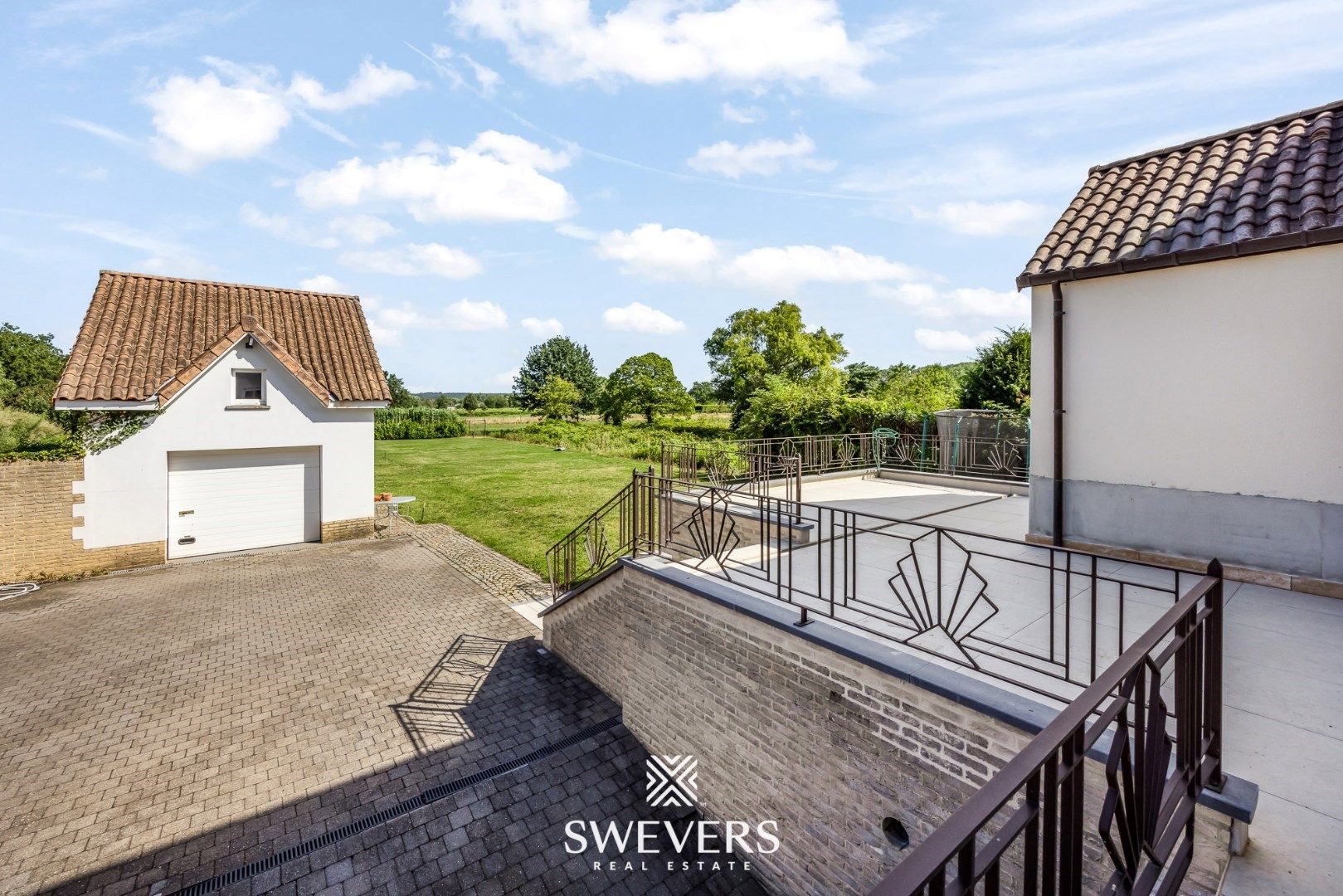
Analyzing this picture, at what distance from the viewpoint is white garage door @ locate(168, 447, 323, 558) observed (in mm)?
11953

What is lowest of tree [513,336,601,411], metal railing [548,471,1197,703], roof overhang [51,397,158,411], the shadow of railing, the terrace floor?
the shadow of railing

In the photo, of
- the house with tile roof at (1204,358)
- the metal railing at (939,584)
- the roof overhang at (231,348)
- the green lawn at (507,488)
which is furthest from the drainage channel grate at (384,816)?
the roof overhang at (231,348)

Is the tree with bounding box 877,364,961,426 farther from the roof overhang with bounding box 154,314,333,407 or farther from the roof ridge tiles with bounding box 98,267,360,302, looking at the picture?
the roof ridge tiles with bounding box 98,267,360,302

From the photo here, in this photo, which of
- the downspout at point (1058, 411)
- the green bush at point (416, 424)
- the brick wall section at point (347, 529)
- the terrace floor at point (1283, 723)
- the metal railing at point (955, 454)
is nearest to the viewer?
the terrace floor at point (1283, 723)

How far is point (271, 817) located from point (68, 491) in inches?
408

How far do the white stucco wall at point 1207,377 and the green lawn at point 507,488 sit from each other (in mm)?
9630

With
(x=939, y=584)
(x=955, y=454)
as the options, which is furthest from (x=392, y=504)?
(x=939, y=584)

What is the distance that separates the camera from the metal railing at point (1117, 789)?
1173mm

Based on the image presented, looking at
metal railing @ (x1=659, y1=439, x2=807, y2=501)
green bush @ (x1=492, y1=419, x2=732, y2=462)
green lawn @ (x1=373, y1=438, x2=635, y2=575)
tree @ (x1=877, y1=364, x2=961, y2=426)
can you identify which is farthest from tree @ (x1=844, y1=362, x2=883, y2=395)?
metal railing @ (x1=659, y1=439, x2=807, y2=501)

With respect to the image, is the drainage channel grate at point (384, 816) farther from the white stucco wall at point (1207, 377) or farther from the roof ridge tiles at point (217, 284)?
the roof ridge tiles at point (217, 284)

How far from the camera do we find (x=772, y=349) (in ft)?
105

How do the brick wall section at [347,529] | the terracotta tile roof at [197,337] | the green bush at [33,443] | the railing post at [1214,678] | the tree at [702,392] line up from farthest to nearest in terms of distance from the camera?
the tree at [702,392] < the brick wall section at [347,529] < the terracotta tile roof at [197,337] < the green bush at [33,443] < the railing post at [1214,678]

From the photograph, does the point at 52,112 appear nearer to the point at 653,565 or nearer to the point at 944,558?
the point at 653,565

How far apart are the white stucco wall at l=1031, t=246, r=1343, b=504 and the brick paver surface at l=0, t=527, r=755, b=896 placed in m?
5.83
